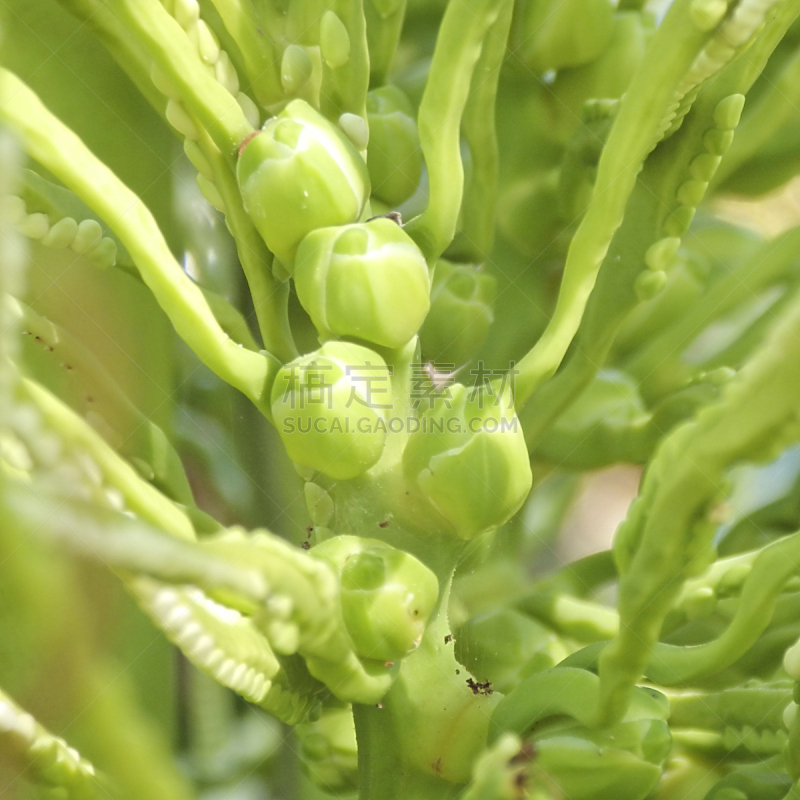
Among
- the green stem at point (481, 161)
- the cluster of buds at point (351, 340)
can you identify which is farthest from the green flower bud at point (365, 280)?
the green stem at point (481, 161)

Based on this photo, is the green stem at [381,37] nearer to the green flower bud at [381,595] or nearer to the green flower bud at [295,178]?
Answer: the green flower bud at [295,178]

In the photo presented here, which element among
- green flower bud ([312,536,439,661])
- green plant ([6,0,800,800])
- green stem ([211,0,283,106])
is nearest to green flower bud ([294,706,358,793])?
green plant ([6,0,800,800])

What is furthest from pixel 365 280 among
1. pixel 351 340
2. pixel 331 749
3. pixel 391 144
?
pixel 331 749

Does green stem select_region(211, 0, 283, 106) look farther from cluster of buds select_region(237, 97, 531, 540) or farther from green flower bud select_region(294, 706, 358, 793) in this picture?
green flower bud select_region(294, 706, 358, 793)

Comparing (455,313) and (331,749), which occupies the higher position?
(455,313)

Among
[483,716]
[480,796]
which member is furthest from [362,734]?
[480,796]

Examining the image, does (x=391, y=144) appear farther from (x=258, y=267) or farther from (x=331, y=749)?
(x=331, y=749)

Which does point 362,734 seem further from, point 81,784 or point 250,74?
point 250,74
